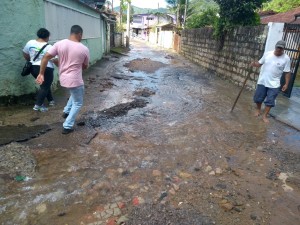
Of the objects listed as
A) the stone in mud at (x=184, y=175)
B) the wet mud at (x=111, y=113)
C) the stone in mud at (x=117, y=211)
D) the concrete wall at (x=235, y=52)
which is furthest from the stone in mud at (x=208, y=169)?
the concrete wall at (x=235, y=52)

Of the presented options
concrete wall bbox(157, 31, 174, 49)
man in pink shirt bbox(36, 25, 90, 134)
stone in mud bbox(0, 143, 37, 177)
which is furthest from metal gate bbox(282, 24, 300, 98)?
concrete wall bbox(157, 31, 174, 49)

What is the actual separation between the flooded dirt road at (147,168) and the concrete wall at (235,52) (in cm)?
231

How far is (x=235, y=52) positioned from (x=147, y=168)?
847 centimetres

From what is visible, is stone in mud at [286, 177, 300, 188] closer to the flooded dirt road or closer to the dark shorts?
the flooded dirt road

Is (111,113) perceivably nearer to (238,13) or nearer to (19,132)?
(19,132)

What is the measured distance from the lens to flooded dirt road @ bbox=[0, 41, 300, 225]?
107 inches

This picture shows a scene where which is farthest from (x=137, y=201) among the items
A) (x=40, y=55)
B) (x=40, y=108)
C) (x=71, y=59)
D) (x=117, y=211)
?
(x=40, y=55)

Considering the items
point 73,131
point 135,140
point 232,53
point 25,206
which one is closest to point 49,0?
point 73,131

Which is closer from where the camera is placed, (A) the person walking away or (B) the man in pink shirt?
(B) the man in pink shirt

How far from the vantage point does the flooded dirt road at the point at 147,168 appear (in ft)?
8.92

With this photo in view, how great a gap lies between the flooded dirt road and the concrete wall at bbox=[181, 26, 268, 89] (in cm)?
231

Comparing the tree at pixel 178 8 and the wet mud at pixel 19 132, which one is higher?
the tree at pixel 178 8

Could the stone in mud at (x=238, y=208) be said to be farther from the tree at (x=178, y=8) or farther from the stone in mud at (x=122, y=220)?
the tree at (x=178, y=8)

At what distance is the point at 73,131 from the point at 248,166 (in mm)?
2982
